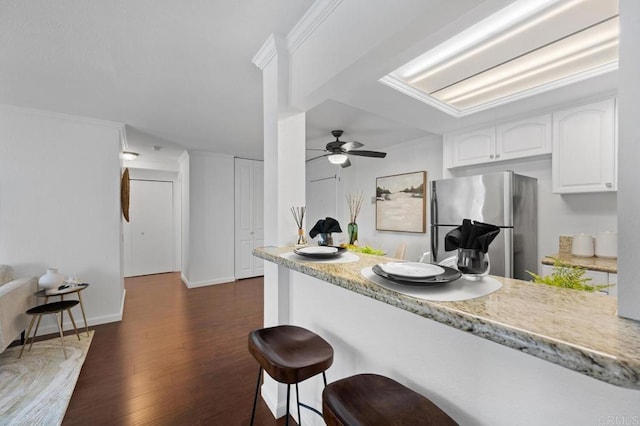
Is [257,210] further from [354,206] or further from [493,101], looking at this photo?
[493,101]

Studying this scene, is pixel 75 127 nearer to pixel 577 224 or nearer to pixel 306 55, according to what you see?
pixel 306 55

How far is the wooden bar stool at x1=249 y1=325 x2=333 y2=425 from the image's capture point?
3.46 feet

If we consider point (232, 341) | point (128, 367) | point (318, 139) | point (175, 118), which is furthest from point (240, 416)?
point (318, 139)

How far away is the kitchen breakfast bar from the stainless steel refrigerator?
177cm

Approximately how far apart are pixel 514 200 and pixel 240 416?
9.27 feet

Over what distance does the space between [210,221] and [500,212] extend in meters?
4.54

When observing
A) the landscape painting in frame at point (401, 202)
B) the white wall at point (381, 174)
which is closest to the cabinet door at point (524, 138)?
the white wall at point (381, 174)

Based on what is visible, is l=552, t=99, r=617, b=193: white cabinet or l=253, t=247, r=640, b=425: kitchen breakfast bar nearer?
l=253, t=247, r=640, b=425: kitchen breakfast bar

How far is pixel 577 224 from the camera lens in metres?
2.54

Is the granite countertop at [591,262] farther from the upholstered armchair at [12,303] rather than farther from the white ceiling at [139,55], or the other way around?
the upholstered armchair at [12,303]

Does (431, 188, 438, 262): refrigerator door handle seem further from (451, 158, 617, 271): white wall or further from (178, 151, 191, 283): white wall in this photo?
(178, 151, 191, 283): white wall

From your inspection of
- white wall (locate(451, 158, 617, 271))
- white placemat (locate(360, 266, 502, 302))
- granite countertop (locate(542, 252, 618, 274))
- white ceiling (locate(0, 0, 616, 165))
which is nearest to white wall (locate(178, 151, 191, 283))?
white ceiling (locate(0, 0, 616, 165))

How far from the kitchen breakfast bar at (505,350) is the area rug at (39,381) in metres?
1.98

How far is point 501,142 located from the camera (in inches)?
109
